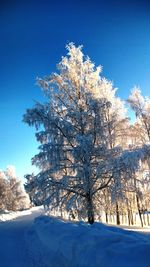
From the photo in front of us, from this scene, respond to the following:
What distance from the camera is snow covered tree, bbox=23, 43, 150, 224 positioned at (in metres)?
15.2

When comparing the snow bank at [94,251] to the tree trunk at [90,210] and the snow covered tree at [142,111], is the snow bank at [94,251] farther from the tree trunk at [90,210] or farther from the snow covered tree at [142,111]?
the snow covered tree at [142,111]

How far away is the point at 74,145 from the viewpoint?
660 inches

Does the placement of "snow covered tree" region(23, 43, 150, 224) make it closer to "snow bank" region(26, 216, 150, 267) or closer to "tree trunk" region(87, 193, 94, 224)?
"tree trunk" region(87, 193, 94, 224)

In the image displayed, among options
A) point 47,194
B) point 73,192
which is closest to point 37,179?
point 47,194

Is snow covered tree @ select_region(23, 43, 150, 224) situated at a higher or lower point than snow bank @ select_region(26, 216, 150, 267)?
higher

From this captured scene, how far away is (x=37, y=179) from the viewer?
1552cm

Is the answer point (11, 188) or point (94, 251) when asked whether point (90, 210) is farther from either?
point (11, 188)

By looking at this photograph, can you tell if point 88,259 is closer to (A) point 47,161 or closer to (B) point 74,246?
(B) point 74,246

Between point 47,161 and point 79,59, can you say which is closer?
point 47,161

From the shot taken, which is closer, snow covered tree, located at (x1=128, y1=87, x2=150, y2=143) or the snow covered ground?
the snow covered ground

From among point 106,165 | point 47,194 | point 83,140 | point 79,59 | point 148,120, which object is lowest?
point 47,194

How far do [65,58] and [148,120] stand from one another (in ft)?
27.5

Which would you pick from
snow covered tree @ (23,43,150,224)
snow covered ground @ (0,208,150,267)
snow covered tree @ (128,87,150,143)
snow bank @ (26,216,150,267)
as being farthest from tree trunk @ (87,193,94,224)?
snow covered tree @ (128,87,150,143)

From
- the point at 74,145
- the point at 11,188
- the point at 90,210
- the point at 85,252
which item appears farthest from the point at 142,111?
the point at 11,188
